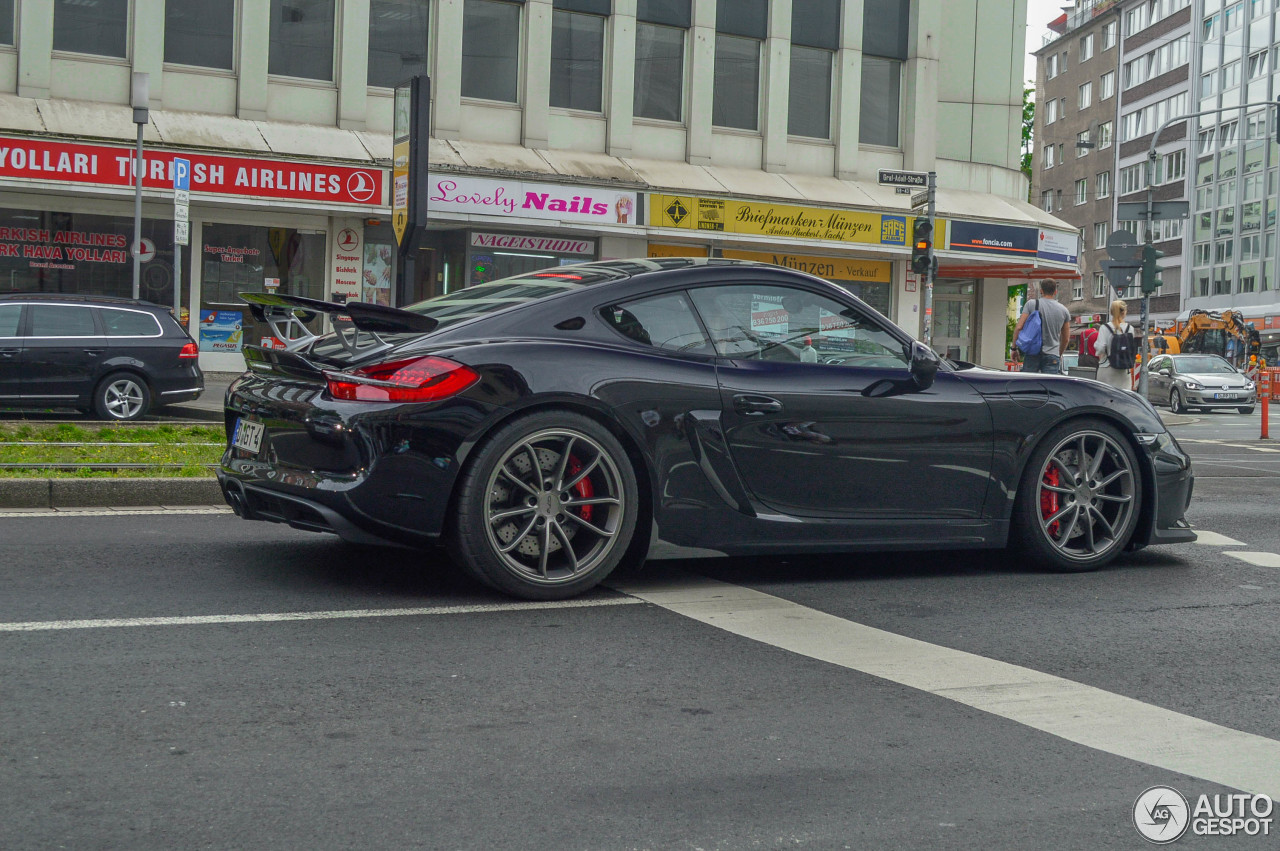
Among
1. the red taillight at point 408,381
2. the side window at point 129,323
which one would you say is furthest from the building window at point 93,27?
the red taillight at point 408,381

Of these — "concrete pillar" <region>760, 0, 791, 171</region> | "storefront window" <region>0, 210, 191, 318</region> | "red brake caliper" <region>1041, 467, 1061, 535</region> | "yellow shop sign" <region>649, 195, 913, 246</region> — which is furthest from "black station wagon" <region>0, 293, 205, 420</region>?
"concrete pillar" <region>760, 0, 791, 171</region>

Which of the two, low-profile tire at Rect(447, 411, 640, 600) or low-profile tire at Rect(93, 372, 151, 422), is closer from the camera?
low-profile tire at Rect(447, 411, 640, 600)

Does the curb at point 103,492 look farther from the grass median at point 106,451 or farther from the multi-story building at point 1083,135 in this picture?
the multi-story building at point 1083,135

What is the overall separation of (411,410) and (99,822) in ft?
7.74

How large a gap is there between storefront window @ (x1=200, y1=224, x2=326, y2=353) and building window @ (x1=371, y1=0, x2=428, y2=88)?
3006 mm

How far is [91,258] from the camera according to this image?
72.2 ft

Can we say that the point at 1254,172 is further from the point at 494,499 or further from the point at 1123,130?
the point at 494,499

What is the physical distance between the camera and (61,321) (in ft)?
49.6

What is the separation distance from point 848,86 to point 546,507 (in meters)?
24.6

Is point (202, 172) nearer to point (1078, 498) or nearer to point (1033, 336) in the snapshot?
point (1033, 336)

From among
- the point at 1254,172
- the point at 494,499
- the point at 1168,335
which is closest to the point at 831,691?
the point at 494,499

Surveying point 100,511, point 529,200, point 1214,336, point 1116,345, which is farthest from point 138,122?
point 1214,336

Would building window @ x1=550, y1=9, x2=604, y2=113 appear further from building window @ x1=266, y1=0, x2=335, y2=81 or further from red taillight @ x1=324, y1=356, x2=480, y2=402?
red taillight @ x1=324, y1=356, x2=480, y2=402

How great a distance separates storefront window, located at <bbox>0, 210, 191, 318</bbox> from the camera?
70.5 ft
